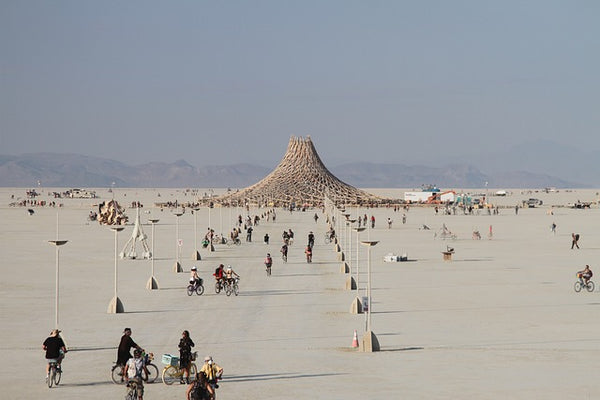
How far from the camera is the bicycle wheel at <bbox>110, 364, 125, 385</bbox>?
15839mm

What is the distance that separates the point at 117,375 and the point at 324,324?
7374 millimetres

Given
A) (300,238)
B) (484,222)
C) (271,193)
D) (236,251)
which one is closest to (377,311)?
(236,251)

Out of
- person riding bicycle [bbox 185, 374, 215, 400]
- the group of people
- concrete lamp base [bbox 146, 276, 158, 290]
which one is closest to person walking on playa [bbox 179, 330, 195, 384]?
the group of people

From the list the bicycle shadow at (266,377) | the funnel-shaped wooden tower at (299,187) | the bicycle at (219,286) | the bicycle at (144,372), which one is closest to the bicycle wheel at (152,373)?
the bicycle at (144,372)

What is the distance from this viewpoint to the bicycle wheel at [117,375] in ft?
52.0

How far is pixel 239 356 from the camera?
18438 mm

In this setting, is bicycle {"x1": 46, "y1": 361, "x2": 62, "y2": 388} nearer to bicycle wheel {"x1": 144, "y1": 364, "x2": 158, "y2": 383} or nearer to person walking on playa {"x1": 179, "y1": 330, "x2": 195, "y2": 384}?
bicycle wheel {"x1": 144, "y1": 364, "x2": 158, "y2": 383}

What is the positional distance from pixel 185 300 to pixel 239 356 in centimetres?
959

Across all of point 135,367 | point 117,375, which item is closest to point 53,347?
point 117,375

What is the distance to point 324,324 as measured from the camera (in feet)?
74.8

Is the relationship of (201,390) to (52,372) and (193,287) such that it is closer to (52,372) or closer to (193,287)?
(52,372)

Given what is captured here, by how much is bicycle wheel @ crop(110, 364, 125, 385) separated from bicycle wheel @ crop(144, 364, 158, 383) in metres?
0.42

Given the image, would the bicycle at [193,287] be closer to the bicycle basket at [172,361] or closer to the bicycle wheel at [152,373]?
the bicycle wheel at [152,373]

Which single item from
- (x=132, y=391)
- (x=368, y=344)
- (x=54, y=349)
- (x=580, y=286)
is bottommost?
(x=132, y=391)
